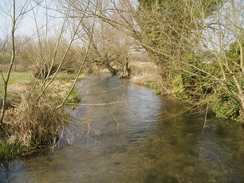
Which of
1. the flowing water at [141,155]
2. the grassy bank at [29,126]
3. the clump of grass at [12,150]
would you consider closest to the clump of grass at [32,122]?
the grassy bank at [29,126]

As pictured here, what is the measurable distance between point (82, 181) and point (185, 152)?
2.97m

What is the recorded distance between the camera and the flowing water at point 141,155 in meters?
4.64

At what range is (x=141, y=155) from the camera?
5625mm

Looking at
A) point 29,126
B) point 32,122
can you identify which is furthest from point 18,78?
point 32,122

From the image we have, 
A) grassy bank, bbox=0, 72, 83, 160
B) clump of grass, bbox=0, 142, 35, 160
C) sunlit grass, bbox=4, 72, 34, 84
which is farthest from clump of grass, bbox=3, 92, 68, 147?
sunlit grass, bbox=4, 72, 34, 84

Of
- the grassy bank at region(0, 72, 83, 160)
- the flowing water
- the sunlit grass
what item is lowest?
the flowing water

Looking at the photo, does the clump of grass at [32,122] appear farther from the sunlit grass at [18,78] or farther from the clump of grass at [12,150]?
the sunlit grass at [18,78]

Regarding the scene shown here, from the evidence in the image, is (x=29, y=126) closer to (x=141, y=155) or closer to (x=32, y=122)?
(x=32, y=122)

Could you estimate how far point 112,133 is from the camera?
23.7 ft

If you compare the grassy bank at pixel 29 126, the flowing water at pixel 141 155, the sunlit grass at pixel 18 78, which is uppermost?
the sunlit grass at pixel 18 78

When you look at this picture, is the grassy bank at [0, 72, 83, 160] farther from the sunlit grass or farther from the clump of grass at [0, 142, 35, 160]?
the sunlit grass

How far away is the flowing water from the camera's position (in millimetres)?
4641

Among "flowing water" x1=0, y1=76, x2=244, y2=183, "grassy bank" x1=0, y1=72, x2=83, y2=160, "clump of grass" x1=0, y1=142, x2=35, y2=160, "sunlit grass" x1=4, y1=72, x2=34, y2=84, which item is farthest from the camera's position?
"sunlit grass" x1=4, y1=72, x2=34, y2=84

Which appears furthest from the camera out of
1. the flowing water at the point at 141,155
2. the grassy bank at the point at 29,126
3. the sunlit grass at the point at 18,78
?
the sunlit grass at the point at 18,78
